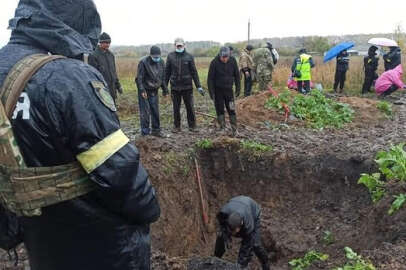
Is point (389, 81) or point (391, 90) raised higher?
point (389, 81)

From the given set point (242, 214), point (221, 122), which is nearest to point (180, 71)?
point (221, 122)

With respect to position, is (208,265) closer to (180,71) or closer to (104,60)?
(180,71)

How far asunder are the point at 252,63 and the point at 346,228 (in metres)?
7.91

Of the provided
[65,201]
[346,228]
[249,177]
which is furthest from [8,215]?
[249,177]

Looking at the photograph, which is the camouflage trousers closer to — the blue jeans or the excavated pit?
the blue jeans

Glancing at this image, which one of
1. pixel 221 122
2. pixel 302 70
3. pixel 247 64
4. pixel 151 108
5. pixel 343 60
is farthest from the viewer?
pixel 343 60

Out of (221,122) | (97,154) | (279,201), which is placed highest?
(97,154)

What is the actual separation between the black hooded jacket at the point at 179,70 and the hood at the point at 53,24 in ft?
21.5

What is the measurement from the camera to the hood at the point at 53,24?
1908mm

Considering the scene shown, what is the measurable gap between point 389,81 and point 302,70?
3067mm

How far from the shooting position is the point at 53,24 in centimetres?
191

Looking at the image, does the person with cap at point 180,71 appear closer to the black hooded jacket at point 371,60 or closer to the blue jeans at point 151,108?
the blue jeans at point 151,108

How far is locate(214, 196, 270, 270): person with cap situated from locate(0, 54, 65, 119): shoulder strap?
11.4 ft

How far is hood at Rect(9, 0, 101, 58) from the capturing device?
1.91 metres
